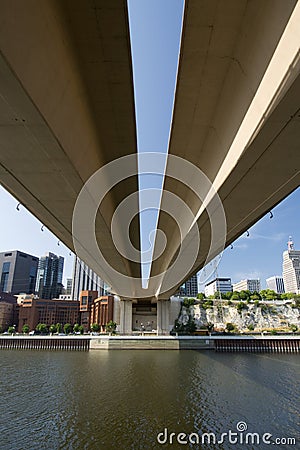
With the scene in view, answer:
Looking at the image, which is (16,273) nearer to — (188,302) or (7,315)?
(7,315)

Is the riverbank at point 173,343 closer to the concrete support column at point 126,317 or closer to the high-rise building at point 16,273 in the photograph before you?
the concrete support column at point 126,317

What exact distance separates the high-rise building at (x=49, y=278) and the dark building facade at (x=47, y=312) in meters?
58.0

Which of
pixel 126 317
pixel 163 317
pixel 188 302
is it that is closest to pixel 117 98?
pixel 126 317

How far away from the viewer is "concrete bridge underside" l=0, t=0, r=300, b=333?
497 centimetres

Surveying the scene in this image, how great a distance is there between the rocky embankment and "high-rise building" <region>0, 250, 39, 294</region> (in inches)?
3271

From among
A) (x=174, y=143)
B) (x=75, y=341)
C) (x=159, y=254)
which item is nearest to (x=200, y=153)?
(x=174, y=143)

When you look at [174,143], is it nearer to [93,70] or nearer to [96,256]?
[93,70]

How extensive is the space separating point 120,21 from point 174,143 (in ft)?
12.2

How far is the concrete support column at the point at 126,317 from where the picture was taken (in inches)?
2256

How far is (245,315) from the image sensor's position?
85.9 m

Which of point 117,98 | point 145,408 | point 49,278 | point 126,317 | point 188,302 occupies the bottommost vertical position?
point 145,408

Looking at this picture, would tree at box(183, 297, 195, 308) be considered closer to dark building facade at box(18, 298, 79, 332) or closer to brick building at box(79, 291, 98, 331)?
brick building at box(79, 291, 98, 331)

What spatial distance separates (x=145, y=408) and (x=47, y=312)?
79.7m

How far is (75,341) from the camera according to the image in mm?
50000
